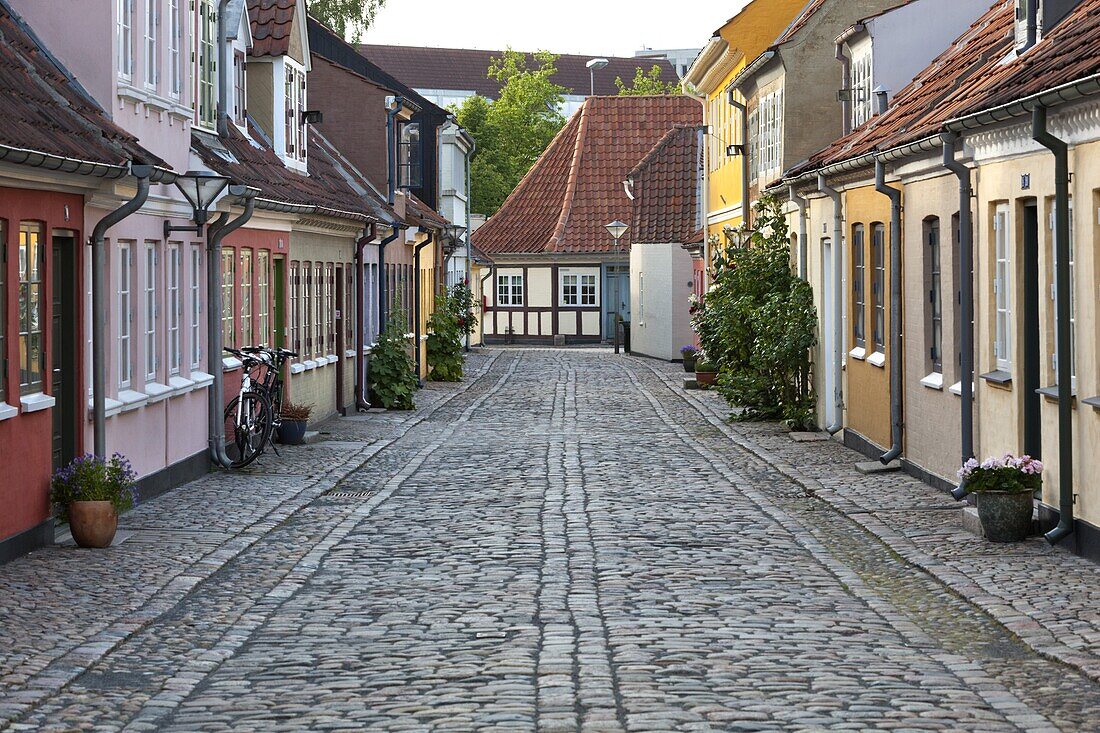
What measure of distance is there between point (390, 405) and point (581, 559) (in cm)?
1654

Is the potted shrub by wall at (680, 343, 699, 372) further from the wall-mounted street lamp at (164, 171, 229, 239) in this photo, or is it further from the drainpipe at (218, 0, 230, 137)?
the wall-mounted street lamp at (164, 171, 229, 239)

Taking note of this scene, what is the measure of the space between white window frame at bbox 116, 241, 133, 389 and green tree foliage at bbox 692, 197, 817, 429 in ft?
32.6

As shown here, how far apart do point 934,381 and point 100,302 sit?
7.26 meters

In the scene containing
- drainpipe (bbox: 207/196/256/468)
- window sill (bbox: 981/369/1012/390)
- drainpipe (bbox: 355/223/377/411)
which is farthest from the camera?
drainpipe (bbox: 355/223/377/411)

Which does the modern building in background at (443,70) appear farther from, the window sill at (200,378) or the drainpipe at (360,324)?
the window sill at (200,378)

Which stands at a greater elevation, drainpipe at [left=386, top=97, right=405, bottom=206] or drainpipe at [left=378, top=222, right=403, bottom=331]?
drainpipe at [left=386, top=97, right=405, bottom=206]

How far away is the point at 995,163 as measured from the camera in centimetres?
1338

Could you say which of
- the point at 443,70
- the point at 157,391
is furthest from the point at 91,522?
the point at 443,70

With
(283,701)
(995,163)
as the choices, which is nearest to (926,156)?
(995,163)

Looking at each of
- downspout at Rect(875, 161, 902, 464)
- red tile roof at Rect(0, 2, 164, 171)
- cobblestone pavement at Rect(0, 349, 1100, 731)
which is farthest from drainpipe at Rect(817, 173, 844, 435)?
red tile roof at Rect(0, 2, 164, 171)

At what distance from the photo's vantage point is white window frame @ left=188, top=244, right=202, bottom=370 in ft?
58.0

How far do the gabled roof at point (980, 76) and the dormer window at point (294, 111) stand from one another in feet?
22.6

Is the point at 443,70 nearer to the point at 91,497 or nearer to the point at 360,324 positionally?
the point at 360,324

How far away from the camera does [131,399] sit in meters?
14.7
